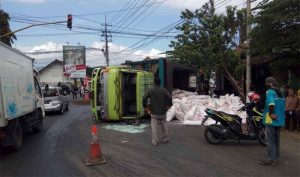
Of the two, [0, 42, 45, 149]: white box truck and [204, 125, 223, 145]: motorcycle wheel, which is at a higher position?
[0, 42, 45, 149]: white box truck

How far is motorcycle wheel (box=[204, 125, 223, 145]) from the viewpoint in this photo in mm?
11484

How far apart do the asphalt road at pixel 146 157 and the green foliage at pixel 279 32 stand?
3.33 metres

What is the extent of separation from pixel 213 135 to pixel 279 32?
220 inches

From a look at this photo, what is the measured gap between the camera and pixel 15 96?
11.2 meters

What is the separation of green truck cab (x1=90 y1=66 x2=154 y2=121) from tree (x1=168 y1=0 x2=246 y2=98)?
6461 mm

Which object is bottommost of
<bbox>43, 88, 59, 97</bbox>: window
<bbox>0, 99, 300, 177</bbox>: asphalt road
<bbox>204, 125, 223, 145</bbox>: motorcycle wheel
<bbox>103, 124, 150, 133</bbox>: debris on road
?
<bbox>0, 99, 300, 177</bbox>: asphalt road

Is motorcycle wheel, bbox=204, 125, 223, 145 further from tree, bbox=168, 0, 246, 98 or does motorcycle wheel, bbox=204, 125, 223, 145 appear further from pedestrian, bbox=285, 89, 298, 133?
tree, bbox=168, 0, 246, 98

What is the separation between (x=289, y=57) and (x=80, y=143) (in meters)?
8.03

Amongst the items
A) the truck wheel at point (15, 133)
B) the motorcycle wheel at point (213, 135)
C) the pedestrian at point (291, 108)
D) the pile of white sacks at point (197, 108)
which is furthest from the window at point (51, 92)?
the motorcycle wheel at point (213, 135)

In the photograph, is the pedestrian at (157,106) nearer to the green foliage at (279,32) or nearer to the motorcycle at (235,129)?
the motorcycle at (235,129)

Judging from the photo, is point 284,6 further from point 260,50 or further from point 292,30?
point 260,50

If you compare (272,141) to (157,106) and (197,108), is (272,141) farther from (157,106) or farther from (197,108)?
(197,108)

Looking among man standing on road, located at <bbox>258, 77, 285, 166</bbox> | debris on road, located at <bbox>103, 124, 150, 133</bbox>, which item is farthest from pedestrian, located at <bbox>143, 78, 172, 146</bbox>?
man standing on road, located at <bbox>258, 77, 285, 166</bbox>

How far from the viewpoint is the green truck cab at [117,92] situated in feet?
57.2
